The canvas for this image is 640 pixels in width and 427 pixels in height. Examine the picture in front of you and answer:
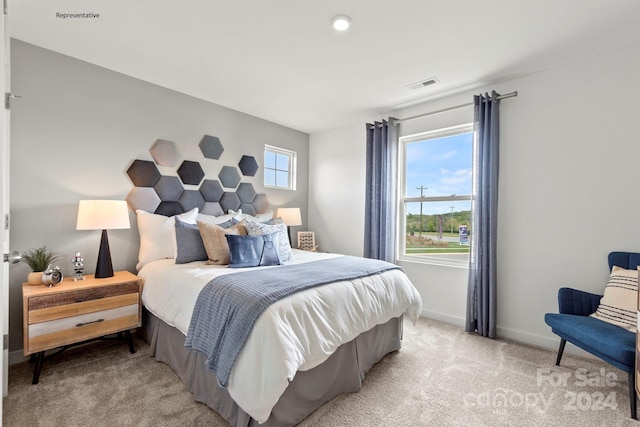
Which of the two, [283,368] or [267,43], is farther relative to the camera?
[267,43]

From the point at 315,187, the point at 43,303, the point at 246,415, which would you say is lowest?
the point at 246,415

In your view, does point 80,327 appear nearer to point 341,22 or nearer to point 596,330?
point 341,22

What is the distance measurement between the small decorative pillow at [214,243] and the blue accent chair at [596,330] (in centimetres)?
270

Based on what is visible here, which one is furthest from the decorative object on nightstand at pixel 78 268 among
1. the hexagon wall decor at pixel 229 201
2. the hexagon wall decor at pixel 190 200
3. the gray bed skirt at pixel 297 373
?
the hexagon wall decor at pixel 229 201

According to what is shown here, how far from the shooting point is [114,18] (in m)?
2.12

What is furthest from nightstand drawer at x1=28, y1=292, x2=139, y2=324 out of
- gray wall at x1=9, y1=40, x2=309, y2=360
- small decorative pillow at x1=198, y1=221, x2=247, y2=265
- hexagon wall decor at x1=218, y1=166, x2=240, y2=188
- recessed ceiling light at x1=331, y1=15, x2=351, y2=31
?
recessed ceiling light at x1=331, y1=15, x2=351, y2=31

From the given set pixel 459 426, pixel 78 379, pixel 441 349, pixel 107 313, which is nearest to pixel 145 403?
pixel 78 379

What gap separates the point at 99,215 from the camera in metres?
2.44

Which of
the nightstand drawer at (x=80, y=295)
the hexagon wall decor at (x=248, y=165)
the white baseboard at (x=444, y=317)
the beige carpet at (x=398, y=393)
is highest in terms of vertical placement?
the hexagon wall decor at (x=248, y=165)

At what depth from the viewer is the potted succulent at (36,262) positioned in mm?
2258

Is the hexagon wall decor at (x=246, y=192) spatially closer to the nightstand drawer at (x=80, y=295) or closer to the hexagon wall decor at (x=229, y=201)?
the hexagon wall decor at (x=229, y=201)

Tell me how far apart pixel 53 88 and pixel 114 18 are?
96 centimetres

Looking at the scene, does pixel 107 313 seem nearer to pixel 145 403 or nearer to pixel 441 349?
pixel 145 403

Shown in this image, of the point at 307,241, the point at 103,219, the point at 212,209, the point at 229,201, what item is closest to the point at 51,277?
the point at 103,219
